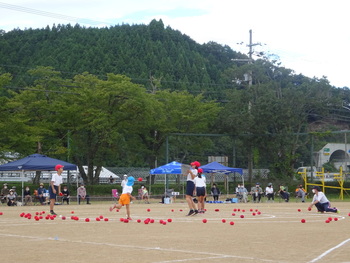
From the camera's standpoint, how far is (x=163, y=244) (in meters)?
11.8

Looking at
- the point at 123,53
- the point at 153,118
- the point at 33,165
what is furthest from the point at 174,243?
the point at 123,53

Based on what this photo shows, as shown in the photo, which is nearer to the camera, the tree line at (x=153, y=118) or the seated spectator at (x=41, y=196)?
the seated spectator at (x=41, y=196)

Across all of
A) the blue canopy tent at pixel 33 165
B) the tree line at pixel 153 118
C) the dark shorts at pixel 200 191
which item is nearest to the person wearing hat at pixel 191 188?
the dark shorts at pixel 200 191

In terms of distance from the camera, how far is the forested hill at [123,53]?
308ft

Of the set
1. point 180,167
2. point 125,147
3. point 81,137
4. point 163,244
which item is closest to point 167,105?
point 125,147

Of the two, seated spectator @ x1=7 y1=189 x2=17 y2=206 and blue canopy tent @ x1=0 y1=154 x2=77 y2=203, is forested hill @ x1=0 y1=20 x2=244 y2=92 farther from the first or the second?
seated spectator @ x1=7 y1=189 x2=17 y2=206

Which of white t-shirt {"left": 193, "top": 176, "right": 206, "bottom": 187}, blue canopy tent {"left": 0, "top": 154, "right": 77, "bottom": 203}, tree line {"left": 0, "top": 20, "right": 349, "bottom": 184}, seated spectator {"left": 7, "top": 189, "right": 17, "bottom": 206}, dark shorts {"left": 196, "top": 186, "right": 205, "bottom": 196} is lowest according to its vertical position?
seated spectator {"left": 7, "top": 189, "right": 17, "bottom": 206}

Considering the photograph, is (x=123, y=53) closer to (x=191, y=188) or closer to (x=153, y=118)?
(x=153, y=118)

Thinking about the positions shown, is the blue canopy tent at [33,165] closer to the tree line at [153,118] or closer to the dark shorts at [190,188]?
the tree line at [153,118]

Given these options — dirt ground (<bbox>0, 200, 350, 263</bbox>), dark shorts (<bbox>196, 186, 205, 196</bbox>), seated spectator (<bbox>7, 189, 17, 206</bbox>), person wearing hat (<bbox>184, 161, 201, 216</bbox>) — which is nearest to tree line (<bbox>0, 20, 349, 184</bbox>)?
seated spectator (<bbox>7, 189, 17, 206</bbox>)

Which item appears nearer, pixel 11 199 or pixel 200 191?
pixel 200 191

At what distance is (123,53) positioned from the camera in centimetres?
10225

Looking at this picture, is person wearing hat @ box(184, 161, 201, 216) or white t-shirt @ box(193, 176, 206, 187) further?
white t-shirt @ box(193, 176, 206, 187)

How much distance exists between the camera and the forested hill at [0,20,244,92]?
9375 centimetres
